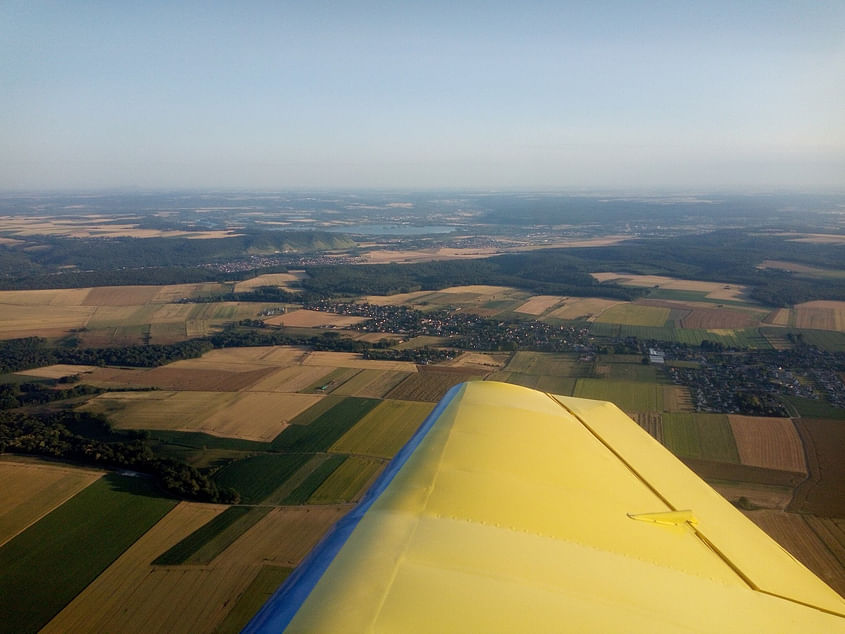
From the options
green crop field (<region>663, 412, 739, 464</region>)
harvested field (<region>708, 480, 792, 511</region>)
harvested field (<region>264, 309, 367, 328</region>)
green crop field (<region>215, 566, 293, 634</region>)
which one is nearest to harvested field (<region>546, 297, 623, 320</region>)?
harvested field (<region>264, 309, 367, 328</region>)

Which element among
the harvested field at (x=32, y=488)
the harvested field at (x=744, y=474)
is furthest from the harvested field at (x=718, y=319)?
the harvested field at (x=32, y=488)

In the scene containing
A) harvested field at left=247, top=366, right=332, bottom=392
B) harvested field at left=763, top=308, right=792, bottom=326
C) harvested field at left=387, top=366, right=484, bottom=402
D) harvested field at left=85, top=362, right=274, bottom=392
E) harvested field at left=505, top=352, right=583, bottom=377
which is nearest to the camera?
harvested field at left=387, top=366, right=484, bottom=402

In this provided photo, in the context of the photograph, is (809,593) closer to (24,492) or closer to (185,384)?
(24,492)

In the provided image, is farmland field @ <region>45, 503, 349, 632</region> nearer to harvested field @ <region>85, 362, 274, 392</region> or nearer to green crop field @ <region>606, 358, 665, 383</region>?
harvested field @ <region>85, 362, 274, 392</region>

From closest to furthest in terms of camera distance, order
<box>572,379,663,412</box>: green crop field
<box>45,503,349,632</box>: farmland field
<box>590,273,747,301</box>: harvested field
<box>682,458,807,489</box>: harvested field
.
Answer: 1. <box>45,503,349,632</box>: farmland field
2. <box>682,458,807,489</box>: harvested field
3. <box>572,379,663,412</box>: green crop field
4. <box>590,273,747,301</box>: harvested field

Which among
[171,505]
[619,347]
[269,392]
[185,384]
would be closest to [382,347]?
[269,392]

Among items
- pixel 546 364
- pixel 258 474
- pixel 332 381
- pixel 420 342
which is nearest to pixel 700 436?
pixel 546 364
